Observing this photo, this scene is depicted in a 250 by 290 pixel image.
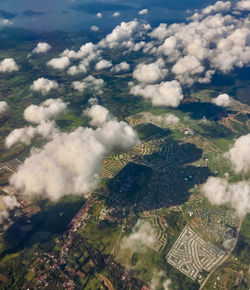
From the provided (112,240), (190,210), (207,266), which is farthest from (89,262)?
(190,210)

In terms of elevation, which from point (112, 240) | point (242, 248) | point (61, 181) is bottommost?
point (242, 248)

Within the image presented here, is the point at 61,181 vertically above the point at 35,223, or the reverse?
the point at 61,181

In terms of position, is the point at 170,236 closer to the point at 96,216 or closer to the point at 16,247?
the point at 96,216

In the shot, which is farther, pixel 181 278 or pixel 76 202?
pixel 76 202

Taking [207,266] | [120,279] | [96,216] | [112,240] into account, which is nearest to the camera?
[120,279]

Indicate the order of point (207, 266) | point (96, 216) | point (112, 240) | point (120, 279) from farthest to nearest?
point (96, 216) < point (112, 240) < point (207, 266) < point (120, 279)

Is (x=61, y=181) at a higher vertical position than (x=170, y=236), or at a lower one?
higher

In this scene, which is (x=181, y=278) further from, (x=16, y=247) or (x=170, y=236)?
(x=16, y=247)

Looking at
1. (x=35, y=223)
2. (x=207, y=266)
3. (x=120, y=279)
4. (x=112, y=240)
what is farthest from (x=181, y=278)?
(x=35, y=223)

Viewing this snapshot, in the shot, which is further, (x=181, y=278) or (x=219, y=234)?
(x=219, y=234)
